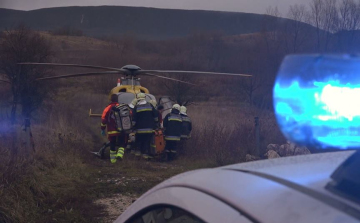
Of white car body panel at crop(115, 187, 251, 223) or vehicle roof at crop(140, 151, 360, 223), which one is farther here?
white car body panel at crop(115, 187, 251, 223)

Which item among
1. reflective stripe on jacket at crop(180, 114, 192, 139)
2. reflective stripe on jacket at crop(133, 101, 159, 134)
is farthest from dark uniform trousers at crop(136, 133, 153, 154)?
reflective stripe on jacket at crop(180, 114, 192, 139)

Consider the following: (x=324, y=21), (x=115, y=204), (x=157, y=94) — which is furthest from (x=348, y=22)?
(x=157, y=94)

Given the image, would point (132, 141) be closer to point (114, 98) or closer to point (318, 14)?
point (114, 98)

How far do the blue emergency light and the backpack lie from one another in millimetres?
10698

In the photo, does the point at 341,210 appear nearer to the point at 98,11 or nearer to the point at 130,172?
the point at 130,172

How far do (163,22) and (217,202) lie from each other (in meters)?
40.8

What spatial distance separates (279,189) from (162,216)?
0.62 meters

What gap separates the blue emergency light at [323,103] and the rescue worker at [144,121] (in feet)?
35.7

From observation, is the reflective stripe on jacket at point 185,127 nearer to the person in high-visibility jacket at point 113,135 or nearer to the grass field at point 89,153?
the grass field at point 89,153

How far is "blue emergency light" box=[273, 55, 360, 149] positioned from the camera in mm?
1658

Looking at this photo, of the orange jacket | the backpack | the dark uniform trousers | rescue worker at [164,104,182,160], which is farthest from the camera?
rescue worker at [164,104,182,160]

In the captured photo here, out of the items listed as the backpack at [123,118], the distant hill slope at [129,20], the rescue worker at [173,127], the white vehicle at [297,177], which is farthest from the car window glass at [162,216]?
the distant hill slope at [129,20]

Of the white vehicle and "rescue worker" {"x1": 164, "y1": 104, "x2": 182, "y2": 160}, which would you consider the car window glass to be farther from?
"rescue worker" {"x1": 164, "y1": 104, "x2": 182, "y2": 160}

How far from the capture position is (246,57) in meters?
21.1
